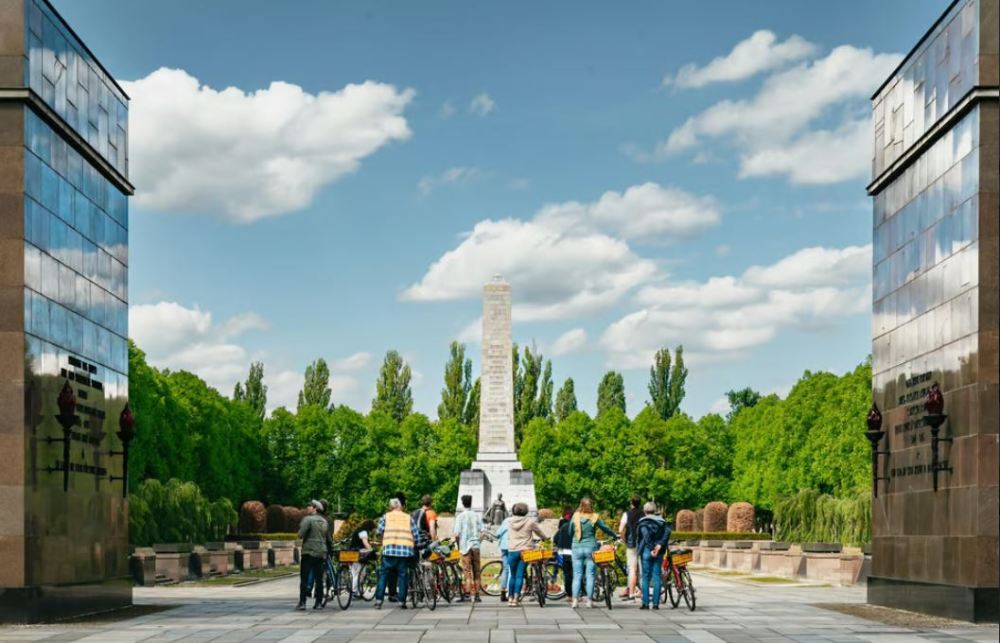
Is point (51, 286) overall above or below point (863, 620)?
above

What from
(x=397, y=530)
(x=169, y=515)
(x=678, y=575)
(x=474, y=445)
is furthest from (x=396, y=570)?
(x=474, y=445)

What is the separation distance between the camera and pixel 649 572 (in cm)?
2645

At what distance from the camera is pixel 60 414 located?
23328mm

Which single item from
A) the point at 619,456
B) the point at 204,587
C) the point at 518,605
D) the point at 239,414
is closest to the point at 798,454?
the point at 619,456

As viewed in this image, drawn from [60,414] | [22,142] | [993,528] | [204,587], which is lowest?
[204,587]

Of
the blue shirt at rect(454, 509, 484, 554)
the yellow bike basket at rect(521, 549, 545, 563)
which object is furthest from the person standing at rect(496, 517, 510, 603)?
the blue shirt at rect(454, 509, 484, 554)

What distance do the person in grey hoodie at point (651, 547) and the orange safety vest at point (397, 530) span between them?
156 inches

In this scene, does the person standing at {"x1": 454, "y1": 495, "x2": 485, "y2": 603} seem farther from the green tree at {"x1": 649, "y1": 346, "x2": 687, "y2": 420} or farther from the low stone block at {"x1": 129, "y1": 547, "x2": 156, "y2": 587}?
the green tree at {"x1": 649, "y1": 346, "x2": 687, "y2": 420}

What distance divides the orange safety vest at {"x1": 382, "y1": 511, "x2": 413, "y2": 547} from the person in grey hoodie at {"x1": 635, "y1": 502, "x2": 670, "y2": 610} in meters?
3.96

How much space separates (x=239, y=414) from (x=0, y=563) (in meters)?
72.2

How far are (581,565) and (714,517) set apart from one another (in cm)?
5118

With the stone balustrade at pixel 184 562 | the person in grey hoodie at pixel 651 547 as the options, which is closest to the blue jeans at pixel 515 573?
the person in grey hoodie at pixel 651 547

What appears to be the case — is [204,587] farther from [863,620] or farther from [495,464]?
[495,464]

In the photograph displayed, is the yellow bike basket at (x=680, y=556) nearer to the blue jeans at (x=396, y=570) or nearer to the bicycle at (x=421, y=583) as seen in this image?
the bicycle at (x=421, y=583)
